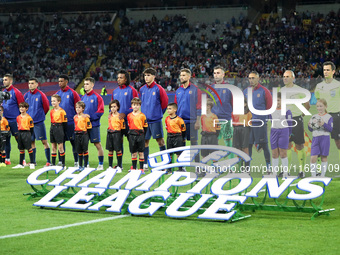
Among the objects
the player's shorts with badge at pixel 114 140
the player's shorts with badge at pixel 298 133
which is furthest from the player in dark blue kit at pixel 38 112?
the player's shorts with badge at pixel 298 133

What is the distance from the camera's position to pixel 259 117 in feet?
33.3

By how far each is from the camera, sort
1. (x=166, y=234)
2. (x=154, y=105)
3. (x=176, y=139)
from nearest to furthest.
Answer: (x=166, y=234) → (x=176, y=139) → (x=154, y=105)

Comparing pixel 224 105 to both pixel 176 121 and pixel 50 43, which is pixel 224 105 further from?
pixel 50 43

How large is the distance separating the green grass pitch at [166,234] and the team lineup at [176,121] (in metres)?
1.71

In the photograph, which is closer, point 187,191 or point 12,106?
point 187,191

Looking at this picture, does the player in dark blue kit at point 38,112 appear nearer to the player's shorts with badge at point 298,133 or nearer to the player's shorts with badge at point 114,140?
the player's shorts with badge at point 114,140

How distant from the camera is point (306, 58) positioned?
34.0 m

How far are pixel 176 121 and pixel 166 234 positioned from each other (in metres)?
4.94

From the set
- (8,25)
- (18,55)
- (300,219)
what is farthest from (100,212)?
(8,25)

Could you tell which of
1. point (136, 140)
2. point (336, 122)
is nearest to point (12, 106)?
point (136, 140)

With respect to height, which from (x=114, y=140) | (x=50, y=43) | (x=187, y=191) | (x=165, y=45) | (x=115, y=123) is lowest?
(x=187, y=191)

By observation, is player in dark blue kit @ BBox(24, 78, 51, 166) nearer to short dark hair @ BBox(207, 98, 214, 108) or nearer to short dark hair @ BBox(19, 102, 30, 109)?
short dark hair @ BBox(19, 102, 30, 109)

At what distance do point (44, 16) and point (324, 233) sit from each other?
133 ft

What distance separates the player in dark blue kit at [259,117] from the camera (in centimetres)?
1023
